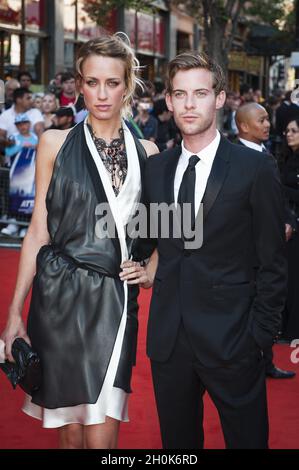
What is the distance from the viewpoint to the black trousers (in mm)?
3303

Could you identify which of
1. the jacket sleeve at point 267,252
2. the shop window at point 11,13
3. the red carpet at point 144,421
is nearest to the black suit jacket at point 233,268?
the jacket sleeve at point 267,252

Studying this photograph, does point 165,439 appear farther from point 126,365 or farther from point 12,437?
point 12,437

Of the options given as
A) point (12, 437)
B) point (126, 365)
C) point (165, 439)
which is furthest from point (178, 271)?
point (12, 437)

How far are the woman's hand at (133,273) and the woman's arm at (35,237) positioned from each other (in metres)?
Result: 0.35

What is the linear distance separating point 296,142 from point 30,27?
54.4 ft

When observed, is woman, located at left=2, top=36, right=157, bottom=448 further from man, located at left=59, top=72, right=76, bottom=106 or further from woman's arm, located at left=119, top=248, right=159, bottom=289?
man, located at left=59, top=72, right=76, bottom=106

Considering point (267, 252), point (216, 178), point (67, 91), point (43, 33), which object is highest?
point (43, 33)

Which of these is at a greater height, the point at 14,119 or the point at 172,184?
the point at 172,184

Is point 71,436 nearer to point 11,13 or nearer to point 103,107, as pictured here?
point 103,107

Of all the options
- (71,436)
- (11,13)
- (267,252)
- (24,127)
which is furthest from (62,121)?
(11,13)

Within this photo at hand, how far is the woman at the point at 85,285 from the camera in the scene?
342cm

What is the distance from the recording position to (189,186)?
3312 millimetres

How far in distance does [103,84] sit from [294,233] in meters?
3.85

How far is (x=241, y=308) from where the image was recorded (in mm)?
3277
